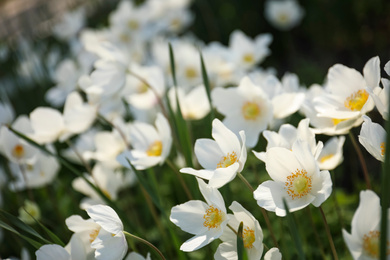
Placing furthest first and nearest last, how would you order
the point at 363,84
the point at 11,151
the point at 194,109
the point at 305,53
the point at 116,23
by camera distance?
the point at 305,53, the point at 116,23, the point at 194,109, the point at 11,151, the point at 363,84

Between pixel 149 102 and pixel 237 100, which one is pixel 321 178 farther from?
pixel 149 102

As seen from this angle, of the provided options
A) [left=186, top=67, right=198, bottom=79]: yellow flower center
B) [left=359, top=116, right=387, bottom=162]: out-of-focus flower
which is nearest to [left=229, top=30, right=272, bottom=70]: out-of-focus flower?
[left=186, top=67, right=198, bottom=79]: yellow flower center

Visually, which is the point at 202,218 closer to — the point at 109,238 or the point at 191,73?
the point at 109,238

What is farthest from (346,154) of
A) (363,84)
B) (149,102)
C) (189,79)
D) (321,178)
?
(321,178)

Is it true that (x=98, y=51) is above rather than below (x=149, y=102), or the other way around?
above

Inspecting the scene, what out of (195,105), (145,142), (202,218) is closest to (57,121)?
(145,142)

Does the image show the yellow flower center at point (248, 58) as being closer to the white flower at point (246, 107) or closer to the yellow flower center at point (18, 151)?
the white flower at point (246, 107)
